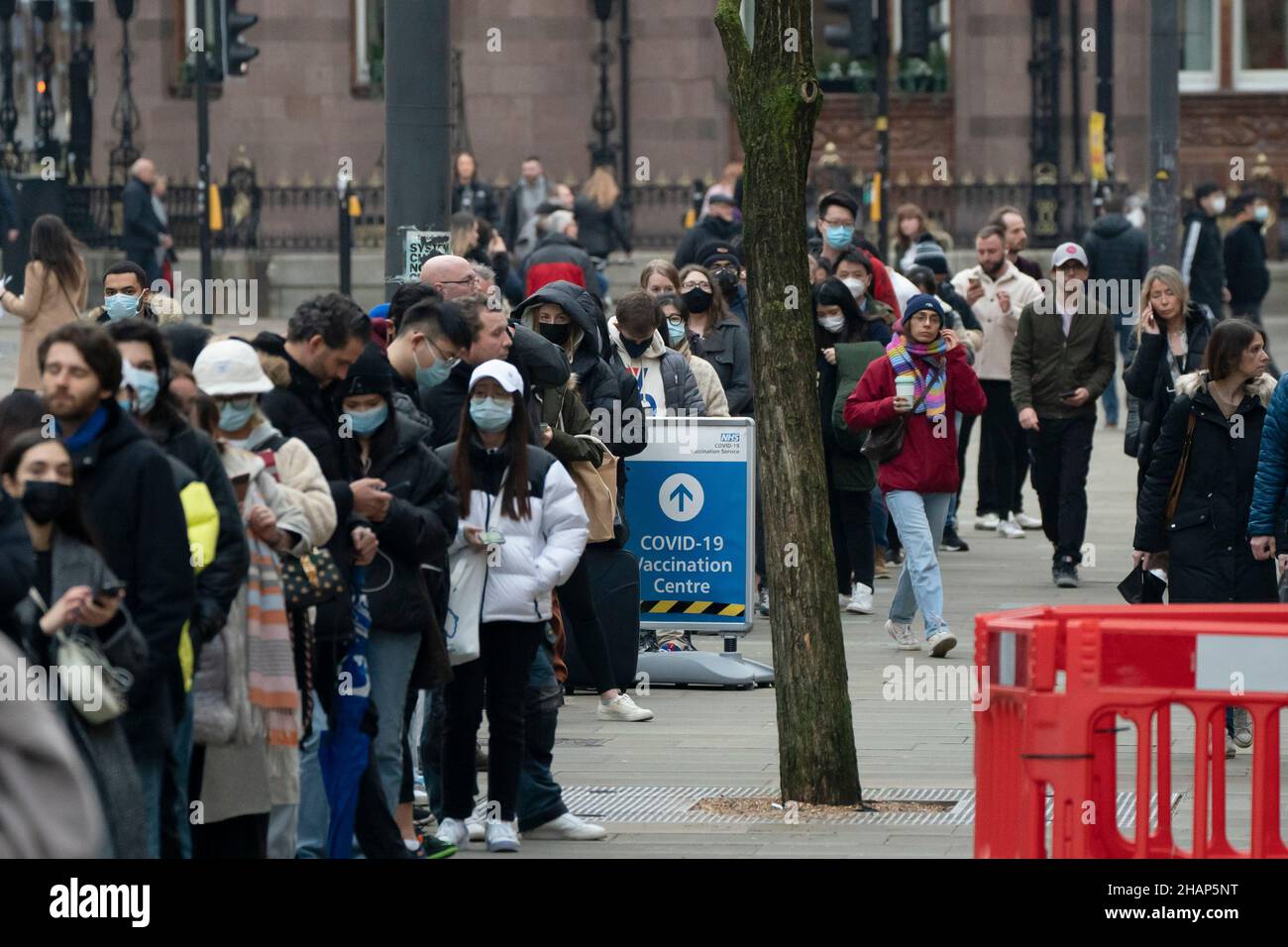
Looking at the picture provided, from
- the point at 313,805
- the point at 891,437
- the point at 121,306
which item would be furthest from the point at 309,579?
the point at 891,437

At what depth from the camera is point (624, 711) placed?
10.2m

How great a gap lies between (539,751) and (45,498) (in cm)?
301

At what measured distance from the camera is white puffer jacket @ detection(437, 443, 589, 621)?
7.84 m

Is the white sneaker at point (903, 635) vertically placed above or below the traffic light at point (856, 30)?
below

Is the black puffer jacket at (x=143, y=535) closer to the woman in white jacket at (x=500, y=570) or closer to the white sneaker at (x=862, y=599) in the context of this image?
the woman in white jacket at (x=500, y=570)

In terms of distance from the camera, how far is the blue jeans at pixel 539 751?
318 inches

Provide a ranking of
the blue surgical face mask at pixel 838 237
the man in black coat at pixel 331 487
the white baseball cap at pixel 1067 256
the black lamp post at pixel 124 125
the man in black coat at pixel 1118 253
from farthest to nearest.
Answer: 1. the black lamp post at pixel 124 125
2. the man in black coat at pixel 1118 253
3. the blue surgical face mask at pixel 838 237
4. the white baseball cap at pixel 1067 256
5. the man in black coat at pixel 331 487

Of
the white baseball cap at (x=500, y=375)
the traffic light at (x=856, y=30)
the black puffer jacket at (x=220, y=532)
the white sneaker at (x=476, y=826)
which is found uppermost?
the traffic light at (x=856, y=30)

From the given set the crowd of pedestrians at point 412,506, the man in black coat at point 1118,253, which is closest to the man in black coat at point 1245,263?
the man in black coat at point 1118,253

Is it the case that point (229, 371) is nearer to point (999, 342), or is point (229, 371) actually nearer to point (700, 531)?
point (700, 531)

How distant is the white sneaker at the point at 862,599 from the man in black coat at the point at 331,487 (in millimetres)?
5927

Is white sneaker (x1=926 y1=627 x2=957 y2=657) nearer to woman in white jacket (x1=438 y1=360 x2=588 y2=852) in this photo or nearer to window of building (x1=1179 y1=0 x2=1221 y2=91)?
woman in white jacket (x1=438 y1=360 x2=588 y2=852)

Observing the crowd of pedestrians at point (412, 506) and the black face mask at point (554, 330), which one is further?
the black face mask at point (554, 330)
